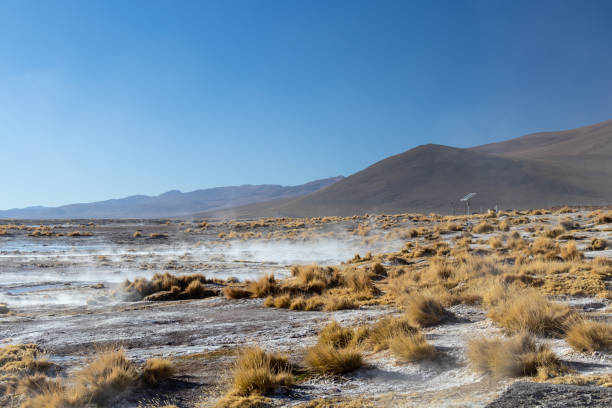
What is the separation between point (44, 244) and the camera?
112 ft

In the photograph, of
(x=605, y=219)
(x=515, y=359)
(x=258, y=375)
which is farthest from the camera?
(x=605, y=219)

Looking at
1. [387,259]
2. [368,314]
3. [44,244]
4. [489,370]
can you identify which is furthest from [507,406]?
[44,244]

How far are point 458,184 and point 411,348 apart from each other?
360 feet

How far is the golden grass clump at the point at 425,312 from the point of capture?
26.7 feet

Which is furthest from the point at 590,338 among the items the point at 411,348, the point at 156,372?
the point at 156,372

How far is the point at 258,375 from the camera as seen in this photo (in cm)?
534

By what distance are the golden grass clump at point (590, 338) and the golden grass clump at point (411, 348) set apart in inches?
66.2

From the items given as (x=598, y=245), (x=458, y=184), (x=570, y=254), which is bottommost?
(x=598, y=245)

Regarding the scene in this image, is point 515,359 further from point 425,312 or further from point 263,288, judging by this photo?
point 263,288

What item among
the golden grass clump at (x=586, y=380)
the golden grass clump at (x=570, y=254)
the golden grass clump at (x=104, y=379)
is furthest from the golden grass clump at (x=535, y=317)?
the golden grass clump at (x=570, y=254)

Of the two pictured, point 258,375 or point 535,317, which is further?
point 535,317

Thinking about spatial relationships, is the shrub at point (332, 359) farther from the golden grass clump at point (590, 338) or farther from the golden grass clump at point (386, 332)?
the golden grass clump at point (590, 338)

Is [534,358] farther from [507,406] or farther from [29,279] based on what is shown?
[29,279]

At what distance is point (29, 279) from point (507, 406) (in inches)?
744
